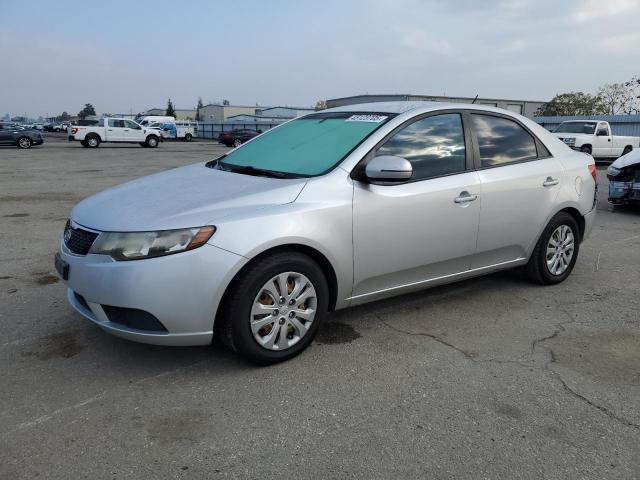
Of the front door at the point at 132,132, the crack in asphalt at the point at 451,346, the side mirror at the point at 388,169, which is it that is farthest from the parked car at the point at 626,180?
the front door at the point at 132,132

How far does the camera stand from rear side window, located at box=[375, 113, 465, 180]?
12.8 ft

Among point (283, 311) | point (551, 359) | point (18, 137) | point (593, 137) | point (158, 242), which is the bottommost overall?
point (551, 359)

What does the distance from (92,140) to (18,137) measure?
Answer: 3581 millimetres

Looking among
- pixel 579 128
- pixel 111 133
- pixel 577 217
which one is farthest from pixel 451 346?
pixel 111 133

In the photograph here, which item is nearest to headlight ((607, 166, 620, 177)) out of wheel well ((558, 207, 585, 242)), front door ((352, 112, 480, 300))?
wheel well ((558, 207, 585, 242))

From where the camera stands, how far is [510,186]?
439cm

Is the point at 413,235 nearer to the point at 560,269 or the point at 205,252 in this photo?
the point at 205,252

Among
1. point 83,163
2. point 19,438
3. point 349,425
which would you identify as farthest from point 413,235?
point 83,163

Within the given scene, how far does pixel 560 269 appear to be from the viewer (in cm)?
508

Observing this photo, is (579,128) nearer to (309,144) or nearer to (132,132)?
(309,144)

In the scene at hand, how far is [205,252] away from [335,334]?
4.31 ft

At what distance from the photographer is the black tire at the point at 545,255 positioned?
480cm

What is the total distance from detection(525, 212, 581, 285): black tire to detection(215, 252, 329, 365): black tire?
94.0 inches

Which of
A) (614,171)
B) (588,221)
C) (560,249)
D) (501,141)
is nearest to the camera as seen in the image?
(501,141)
